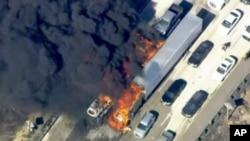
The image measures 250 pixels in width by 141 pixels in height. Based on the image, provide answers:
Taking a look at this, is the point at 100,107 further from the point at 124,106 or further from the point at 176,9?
the point at 176,9

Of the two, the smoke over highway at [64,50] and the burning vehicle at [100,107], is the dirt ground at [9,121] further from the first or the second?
the burning vehicle at [100,107]

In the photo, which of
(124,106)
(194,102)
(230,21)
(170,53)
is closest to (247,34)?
(230,21)

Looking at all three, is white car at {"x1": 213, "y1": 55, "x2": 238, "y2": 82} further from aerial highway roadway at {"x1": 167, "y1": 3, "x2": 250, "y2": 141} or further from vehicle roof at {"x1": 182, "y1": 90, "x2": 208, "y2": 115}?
vehicle roof at {"x1": 182, "y1": 90, "x2": 208, "y2": 115}

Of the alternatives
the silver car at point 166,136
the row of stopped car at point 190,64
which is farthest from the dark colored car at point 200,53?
the silver car at point 166,136

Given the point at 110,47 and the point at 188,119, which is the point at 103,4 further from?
the point at 188,119

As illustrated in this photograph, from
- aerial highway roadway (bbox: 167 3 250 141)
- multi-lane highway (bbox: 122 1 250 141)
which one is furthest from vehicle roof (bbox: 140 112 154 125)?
aerial highway roadway (bbox: 167 3 250 141)
